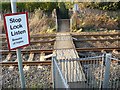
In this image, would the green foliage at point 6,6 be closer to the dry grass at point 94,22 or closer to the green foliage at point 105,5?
the dry grass at point 94,22

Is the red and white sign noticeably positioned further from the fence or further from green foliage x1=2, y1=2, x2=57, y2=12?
green foliage x1=2, y1=2, x2=57, y2=12

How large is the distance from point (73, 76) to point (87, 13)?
10.7 metres

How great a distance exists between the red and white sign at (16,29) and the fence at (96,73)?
1.31 m

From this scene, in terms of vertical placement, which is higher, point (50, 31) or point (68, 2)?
point (68, 2)

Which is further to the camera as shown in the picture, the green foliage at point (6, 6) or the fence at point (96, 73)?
the green foliage at point (6, 6)

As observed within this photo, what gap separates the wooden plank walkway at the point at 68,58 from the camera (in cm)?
616

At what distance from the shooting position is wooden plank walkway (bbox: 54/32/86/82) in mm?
6156

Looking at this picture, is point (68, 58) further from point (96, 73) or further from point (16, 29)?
point (16, 29)

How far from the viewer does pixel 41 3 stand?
17.7 meters

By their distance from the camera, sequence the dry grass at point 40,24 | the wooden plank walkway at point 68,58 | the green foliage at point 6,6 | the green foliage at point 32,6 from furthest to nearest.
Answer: the green foliage at point 32,6
the green foliage at point 6,6
the dry grass at point 40,24
the wooden plank walkway at point 68,58

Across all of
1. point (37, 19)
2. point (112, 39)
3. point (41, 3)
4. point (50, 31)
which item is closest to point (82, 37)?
point (112, 39)

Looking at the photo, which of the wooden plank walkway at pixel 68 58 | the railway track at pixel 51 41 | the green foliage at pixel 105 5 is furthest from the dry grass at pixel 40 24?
the green foliage at pixel 105 5

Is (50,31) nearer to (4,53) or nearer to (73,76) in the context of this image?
(4,53)

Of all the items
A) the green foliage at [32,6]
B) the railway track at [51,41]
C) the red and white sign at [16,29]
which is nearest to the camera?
the red and white sign at [16,29]
